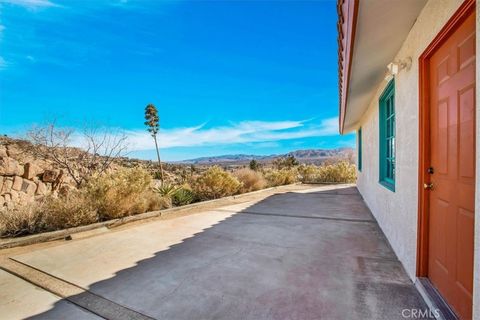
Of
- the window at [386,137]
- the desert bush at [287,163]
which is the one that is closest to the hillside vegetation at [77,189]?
the window at [386,137]

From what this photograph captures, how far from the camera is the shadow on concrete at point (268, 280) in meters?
2.28

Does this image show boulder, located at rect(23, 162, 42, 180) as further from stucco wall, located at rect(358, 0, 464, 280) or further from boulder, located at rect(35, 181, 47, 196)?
stucco wall, located at rect(358, 0, 464, 280)

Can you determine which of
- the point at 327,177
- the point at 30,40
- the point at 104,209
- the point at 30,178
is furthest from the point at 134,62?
the point at 327,177

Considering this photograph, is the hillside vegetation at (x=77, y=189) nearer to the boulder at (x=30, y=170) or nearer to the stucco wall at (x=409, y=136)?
the boulder at (x=30, y=170)

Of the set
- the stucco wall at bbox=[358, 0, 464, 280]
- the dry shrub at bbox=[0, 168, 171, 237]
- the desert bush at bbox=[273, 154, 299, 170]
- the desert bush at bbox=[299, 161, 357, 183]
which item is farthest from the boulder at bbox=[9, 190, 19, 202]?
the desert bush at bbox=[273, 154, 299, 170]

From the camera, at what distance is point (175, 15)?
9.04m

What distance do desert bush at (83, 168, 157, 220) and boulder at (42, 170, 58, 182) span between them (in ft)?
12.9

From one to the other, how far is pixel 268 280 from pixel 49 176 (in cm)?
946

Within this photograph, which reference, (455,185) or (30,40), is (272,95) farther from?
(455,185)

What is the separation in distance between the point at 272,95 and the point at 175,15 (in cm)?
1538

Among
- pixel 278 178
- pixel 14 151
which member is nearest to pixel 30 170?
pixel 14 151

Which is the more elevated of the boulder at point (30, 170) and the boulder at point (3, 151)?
the boulder at point (3, 151)

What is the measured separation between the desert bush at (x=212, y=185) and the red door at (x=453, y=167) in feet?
24.0

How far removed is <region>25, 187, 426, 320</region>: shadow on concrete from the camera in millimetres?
2277
